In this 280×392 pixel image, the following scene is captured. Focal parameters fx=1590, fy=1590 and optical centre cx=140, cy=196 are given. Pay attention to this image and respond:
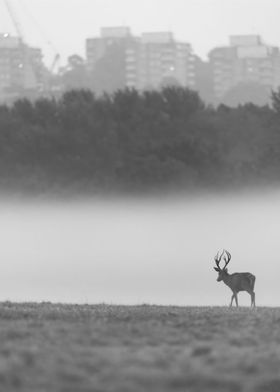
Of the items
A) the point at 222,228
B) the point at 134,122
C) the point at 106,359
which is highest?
the point at 134,122

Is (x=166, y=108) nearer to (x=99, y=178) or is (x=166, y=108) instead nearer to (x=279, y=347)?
(x=99, y=178)

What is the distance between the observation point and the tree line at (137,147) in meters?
99.9

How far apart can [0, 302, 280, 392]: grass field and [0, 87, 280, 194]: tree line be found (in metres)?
72.2

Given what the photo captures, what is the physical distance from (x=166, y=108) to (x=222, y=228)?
9.14 metres

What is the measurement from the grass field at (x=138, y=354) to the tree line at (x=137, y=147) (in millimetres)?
72164

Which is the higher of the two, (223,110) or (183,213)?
(223,110)

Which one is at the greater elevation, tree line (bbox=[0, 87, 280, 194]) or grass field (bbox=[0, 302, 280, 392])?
tree line (bbox=[0, 87, 280, 194])

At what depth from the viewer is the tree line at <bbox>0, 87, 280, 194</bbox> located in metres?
99.9

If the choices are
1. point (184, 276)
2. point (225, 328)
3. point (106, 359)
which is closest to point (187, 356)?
point (106, 359)

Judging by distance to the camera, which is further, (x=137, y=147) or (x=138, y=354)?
(x=137, y=147)

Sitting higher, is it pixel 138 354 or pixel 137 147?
pixel 137 147

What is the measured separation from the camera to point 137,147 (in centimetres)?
10338

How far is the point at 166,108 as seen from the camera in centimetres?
10981

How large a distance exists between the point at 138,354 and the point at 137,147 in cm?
8299
